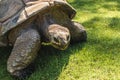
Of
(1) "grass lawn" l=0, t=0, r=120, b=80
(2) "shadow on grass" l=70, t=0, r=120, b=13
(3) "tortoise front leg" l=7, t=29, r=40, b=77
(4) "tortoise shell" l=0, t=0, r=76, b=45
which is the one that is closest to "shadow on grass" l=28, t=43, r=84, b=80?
(1) "grass lawn" l=0, t=0, r=120, b=80

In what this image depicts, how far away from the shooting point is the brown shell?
124 inches

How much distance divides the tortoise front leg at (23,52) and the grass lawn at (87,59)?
17cm

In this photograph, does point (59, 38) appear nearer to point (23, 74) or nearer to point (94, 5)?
point (23, 74)

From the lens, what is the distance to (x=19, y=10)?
10.7 ft

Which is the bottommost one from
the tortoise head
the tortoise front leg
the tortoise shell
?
the tortoise front leg

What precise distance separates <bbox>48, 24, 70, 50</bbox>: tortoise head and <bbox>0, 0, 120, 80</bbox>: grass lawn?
1.30 feet

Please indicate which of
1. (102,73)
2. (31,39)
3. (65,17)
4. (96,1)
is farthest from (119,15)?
(31,39)

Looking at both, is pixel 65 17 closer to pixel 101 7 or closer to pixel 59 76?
pixel 59 76

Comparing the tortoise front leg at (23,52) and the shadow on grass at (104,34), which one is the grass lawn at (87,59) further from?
the tortoise front leg at (23,52)

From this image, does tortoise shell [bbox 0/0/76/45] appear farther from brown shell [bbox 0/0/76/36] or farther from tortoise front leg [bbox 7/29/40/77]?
tortoise front leg [bbox 7/29/40/77]

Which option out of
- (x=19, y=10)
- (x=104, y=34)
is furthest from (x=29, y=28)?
(x=104, y=34)

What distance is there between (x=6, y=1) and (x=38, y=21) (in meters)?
0.46

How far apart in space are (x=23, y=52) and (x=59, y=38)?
1.33 feet

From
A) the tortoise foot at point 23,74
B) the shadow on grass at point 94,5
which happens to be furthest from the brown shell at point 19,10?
the shadow on grass at point 94,5
